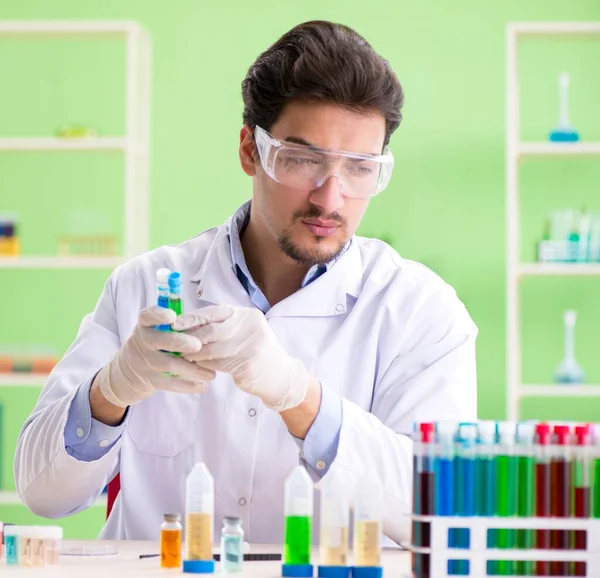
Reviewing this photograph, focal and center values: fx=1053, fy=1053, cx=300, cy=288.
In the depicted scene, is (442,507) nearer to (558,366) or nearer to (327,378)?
(327,378)

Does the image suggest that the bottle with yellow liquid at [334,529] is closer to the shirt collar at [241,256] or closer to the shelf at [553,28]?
the shirt collar at [241,256]

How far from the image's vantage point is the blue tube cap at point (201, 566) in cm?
134

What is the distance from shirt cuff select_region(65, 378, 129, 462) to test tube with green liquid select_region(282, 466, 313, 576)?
1.57ft

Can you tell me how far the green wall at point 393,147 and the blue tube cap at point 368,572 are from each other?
258 cm

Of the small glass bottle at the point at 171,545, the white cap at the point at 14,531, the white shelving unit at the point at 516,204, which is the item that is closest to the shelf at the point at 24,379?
the white shelving unit at the point at 516,204

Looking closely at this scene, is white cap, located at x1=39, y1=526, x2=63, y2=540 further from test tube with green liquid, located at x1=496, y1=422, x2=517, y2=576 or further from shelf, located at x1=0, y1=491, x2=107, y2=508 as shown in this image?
shelf, located at x1=0, y1=491, x2=107, y2=508

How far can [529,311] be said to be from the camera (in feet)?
12.4

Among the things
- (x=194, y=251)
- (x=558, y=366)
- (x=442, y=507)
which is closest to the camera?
(x=442, y=507)

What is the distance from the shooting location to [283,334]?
1.85m

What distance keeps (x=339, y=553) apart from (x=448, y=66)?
2.85m

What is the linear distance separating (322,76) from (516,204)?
1860mm

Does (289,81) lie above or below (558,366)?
above

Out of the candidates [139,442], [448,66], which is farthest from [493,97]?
[139,442]

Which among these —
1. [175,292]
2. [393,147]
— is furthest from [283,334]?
[393,147]
